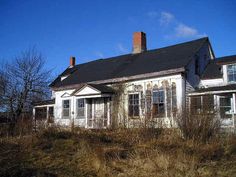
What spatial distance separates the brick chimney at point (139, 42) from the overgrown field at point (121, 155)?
45.6 feet

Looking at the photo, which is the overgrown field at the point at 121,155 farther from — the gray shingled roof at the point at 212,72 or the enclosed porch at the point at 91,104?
the gray shingled roof at the point at 212,72

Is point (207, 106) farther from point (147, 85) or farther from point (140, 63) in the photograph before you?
point (140, 63)

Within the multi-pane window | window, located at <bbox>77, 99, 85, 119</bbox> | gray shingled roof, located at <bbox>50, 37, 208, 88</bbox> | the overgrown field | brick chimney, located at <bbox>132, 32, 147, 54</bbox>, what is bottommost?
the overgrown field

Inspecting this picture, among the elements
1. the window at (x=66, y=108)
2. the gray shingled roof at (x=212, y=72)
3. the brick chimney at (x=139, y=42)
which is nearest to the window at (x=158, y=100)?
the gray shingled roof at (x=212, y=72)

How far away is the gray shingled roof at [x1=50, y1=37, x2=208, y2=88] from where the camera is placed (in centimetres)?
1802

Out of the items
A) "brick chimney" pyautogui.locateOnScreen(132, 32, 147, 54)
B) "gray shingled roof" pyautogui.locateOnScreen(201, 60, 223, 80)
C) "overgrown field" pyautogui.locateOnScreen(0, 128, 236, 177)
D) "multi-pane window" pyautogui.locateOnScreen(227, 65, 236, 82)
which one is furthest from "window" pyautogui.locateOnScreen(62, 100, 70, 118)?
"multi-pane window" pyautogui.locateOnScreen(227, 65, 236, 82)

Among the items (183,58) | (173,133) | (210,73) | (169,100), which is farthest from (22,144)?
(210,73)

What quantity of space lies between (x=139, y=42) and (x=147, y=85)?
7114 mm

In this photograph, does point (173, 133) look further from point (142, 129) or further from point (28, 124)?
point (28, 124)

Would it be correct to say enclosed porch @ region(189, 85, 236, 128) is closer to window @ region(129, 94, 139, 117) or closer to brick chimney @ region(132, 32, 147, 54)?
window @ region(129, 94, 139, 117)

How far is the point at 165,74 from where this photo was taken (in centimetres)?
1697

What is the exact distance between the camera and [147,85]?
18.2m

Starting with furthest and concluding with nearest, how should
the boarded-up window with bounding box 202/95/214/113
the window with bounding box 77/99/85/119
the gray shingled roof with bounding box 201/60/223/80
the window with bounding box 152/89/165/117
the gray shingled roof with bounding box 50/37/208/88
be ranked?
the window with bounding box 77/99/85/119, the gray shingled roof with bounding box 201/60/223/80, the gray shingled roof with bounding box 50/37/208/88, the window with bounding box 152/89/165/117, the boarded-up window with bounding box 202/95/214/113

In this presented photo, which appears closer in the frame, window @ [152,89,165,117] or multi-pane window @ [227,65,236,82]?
window @ [152,89,165,117]
